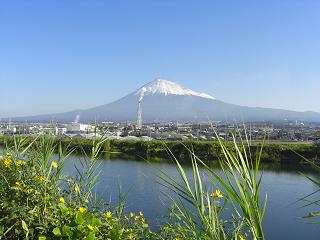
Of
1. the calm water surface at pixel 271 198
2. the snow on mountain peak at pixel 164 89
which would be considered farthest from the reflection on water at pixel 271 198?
the snow on mountain peak at pixel 164 89

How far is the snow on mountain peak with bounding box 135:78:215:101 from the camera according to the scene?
389ft

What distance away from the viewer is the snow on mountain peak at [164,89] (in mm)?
118500

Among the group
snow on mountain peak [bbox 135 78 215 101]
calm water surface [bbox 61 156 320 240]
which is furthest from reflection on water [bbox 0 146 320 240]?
snow on mountain peak [bbox 135 78 215 101]

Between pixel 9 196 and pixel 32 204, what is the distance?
100 millimetres

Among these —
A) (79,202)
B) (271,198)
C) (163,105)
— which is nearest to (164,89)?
(163,105)

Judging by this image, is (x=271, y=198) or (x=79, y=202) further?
(x=271, y=198)

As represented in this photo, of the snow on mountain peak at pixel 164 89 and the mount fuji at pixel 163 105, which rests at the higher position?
the snow on mountain peak at pixel 164 89

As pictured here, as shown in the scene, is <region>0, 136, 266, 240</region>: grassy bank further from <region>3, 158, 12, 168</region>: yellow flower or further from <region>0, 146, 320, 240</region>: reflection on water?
<region>0, 146, 320, 240</region>: reflection on water

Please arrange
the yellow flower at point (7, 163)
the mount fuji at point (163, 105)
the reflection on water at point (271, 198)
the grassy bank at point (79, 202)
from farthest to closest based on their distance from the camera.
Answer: the mount fuji at point (163, 105), the reflection on water at point (271, 198), the yellow flower at point (7, 163), the grassy bank at point (79, 202)

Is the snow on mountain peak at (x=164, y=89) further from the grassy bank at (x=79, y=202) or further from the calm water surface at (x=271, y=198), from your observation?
the grassy bank at (x=79, y=202)

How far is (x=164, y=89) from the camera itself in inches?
4857

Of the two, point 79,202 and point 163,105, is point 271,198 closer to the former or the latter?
point 79,202

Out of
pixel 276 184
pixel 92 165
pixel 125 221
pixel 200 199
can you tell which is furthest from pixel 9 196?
pixel 276 184

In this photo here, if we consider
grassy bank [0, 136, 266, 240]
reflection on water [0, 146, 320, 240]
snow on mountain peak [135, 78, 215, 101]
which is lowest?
reflection on water [0, 146, 320, 240]
